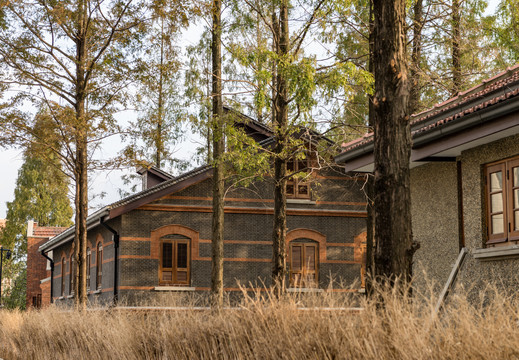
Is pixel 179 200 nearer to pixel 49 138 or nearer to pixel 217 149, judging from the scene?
pixel 49 138

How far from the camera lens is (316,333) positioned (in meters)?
6.48

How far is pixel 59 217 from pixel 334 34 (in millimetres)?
41690

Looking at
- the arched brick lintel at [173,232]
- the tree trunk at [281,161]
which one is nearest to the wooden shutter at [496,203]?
the tree trunk at [281,161]

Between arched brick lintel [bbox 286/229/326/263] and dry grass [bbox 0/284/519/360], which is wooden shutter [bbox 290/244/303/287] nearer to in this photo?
arched brick lintel [bbox 286/229/326/263]

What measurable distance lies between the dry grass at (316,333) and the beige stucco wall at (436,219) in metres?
6.43

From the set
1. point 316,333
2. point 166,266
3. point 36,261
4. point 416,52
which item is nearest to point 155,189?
point 166,266

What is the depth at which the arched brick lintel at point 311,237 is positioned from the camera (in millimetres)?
29964

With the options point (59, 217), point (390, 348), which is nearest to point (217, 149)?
point (390, 348)

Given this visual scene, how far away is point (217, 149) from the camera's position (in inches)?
725

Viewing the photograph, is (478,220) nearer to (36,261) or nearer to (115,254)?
(115,254)

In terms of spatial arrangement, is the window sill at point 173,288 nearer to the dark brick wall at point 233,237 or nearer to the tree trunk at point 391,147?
the dark brick wall at point 233,237

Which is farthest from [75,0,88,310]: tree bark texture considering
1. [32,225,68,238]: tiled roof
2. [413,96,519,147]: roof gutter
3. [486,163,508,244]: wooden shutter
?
[32,225,68,238]: tiled roof

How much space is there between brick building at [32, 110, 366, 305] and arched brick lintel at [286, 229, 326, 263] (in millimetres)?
40

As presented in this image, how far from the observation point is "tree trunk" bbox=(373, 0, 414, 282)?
25.6 ft
